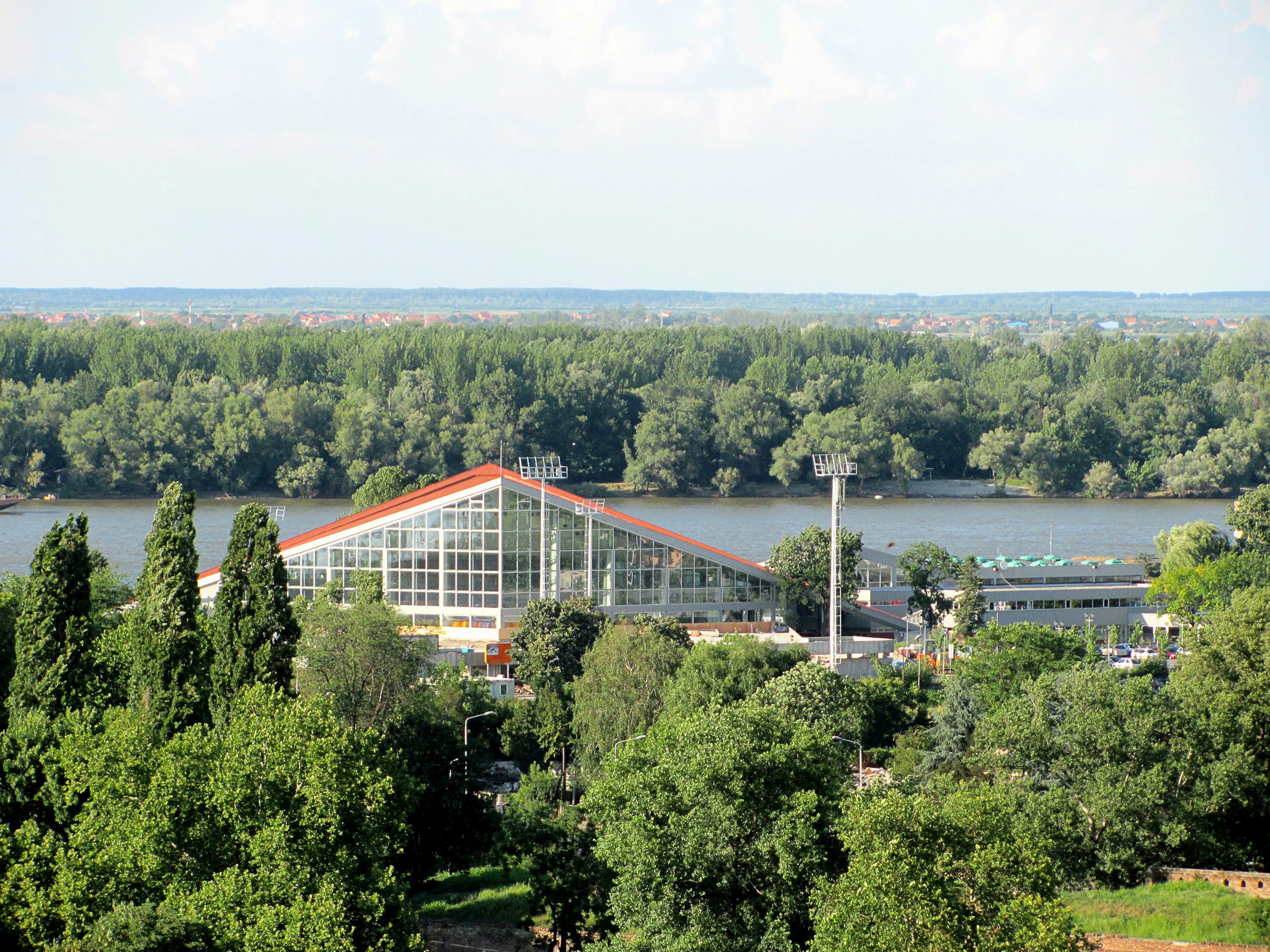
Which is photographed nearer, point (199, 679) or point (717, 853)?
point (717, 853)

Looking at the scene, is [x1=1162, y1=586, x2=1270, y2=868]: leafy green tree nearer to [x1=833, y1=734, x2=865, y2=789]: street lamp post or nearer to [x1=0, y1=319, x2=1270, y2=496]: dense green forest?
[x1=833, y1=734, x2=865, y2=789]: street lamp post

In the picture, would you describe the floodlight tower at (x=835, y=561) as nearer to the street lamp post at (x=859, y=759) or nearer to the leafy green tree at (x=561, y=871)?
the street lamp post at (x=859, y=759)

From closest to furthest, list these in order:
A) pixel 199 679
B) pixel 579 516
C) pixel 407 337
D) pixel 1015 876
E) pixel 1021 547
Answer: pixel 1015 876 → pixel 199 679 → pixel 579 516 → pixel 1021 547 → pixel 407 337

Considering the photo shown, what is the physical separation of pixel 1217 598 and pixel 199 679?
30.3 meters

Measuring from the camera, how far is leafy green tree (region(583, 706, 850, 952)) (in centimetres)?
2106

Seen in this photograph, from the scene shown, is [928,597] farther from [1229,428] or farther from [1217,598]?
[1229,428]

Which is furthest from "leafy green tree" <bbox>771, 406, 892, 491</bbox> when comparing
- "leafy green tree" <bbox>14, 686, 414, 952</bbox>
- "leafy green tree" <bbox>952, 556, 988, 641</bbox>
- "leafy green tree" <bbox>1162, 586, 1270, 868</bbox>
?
"leafy green tree" <bbox>14, 686, 414, 952</bbox>

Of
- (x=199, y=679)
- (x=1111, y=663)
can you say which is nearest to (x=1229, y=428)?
(x=1111, y=663)

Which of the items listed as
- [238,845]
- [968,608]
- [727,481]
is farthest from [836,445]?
[238,845]

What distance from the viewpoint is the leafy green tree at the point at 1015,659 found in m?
36.2

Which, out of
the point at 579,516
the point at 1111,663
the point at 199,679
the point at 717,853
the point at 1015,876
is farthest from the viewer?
the point at 579,516

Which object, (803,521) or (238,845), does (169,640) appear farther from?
(803,521)

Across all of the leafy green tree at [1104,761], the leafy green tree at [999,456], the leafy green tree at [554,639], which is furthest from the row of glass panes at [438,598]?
the leafy green tree at [999,456]

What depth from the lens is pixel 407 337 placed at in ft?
364
